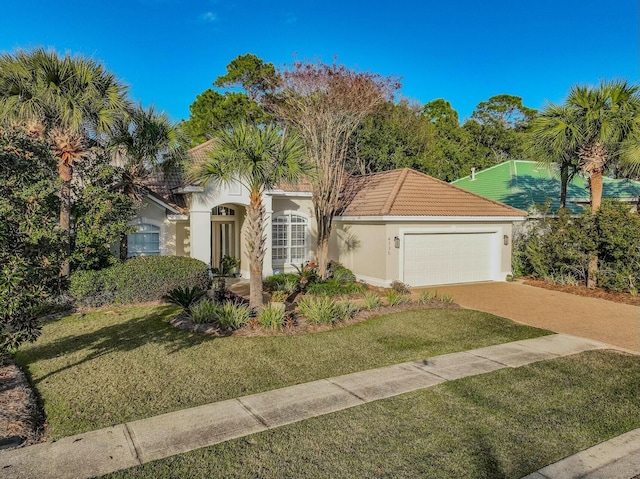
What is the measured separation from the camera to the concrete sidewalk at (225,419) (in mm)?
4258

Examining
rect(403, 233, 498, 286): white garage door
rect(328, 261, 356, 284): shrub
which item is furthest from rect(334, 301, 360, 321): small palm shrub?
rect(403, 233, 498, 286): white garage door

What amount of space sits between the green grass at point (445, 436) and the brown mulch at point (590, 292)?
817 centimetres

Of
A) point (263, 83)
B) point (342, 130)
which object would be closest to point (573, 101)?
point (342, 130)

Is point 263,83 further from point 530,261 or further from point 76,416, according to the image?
point 76,416

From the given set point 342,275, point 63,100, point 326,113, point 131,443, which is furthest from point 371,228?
point 131,443

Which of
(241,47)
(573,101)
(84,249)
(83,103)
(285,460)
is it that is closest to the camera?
(285,460)

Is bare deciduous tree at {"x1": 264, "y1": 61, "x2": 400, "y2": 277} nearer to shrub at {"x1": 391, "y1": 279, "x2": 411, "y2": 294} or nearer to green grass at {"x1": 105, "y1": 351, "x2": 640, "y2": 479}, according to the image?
shrub at {"x1": 391, "y1": 279, "x2": 411, "y2": 294}

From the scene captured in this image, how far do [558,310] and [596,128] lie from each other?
21.5ft

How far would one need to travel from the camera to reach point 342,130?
17.0m

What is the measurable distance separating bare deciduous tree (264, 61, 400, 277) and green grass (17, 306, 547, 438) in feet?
22.5

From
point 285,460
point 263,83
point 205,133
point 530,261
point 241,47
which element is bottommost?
point 285,460

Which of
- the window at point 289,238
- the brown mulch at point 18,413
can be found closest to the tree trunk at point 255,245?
the brown mulch at point 18,413

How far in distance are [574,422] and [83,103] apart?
41.9 ft

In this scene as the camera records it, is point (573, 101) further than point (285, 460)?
Yes
